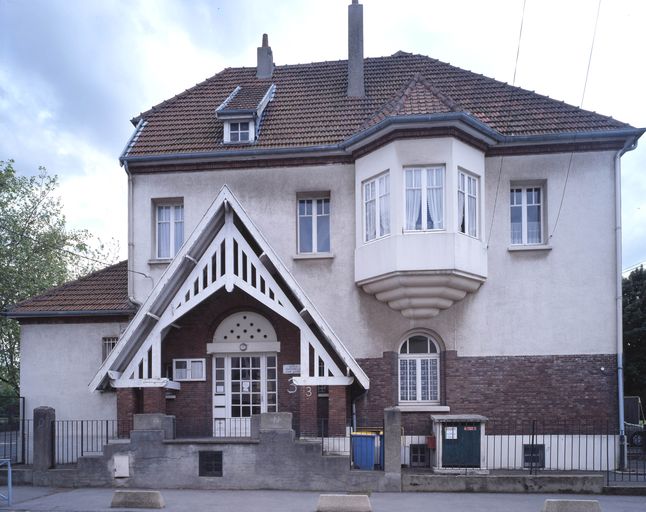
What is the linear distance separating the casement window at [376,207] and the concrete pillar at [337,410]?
3.94 meters

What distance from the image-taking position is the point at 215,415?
57.6ft

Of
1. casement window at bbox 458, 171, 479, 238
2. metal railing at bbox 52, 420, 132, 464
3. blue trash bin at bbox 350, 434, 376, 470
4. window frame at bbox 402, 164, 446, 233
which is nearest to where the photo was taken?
blue trash bin at bbox 350, 434, 376, 470

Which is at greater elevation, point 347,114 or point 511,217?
point 347,114

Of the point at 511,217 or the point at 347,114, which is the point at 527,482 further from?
the point at 347,114

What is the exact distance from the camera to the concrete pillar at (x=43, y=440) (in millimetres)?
15547

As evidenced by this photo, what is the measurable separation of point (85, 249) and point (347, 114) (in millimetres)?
18986

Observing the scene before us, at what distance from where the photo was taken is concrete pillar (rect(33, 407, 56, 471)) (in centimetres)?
1555

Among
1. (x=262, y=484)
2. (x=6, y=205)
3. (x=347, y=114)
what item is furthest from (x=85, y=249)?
(x=262, y=484)

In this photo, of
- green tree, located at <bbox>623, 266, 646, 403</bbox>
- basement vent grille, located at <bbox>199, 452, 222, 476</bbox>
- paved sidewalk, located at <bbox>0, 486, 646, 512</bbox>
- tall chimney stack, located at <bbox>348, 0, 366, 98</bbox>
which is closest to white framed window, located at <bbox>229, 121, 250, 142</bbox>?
tall chimney stack, located at <bbox>348, 0, 366, 98</bbox>

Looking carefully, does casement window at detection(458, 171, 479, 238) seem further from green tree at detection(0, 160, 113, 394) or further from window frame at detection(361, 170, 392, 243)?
green tree at detection(0, 160, 113, 394)

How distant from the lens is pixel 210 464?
15.1m

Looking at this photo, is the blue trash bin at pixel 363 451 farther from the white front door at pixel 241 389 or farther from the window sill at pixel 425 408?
the white front door at pixel 241 389

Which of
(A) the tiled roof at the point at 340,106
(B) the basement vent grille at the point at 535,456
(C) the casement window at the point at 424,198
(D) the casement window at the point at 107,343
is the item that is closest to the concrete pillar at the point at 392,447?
(B) the basement vent grille at the point at 535,456

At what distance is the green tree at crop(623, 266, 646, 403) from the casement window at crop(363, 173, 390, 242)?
2162 cm
